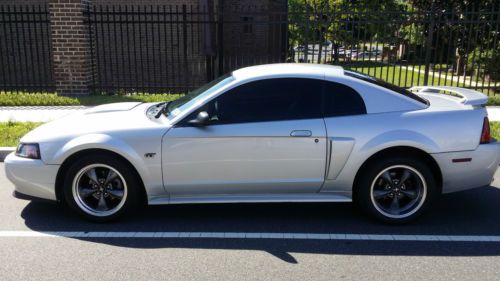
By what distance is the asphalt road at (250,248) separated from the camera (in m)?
3.61

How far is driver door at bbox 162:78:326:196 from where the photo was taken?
14.1 ft

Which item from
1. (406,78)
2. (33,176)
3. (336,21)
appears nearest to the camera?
(33,176)

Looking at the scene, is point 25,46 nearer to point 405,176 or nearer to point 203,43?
point 203,43

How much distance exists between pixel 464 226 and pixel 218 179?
245 cm

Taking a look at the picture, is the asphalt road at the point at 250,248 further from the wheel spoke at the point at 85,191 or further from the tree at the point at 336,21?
the tree at the point at 336,21

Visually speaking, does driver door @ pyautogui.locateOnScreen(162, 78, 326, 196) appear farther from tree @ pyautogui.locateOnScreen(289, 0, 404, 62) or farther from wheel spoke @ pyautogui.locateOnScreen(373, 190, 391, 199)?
tree @ pyautogui.locateOnScreen(289, 0, 404, 62)

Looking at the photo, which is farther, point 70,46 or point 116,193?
point 70,46

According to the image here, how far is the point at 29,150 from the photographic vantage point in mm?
4453

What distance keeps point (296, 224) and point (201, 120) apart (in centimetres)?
139

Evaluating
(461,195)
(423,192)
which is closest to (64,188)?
(423,192)

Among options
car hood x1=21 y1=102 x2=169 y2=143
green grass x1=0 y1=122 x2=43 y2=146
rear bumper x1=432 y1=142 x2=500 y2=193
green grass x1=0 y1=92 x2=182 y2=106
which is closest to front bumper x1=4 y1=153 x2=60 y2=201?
car hood x1=21 y1=102 x2=169 y2=143

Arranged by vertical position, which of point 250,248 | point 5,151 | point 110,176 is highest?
point 110,176

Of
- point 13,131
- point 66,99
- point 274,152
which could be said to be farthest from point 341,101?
point 66,99

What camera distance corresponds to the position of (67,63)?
34.9 ft
